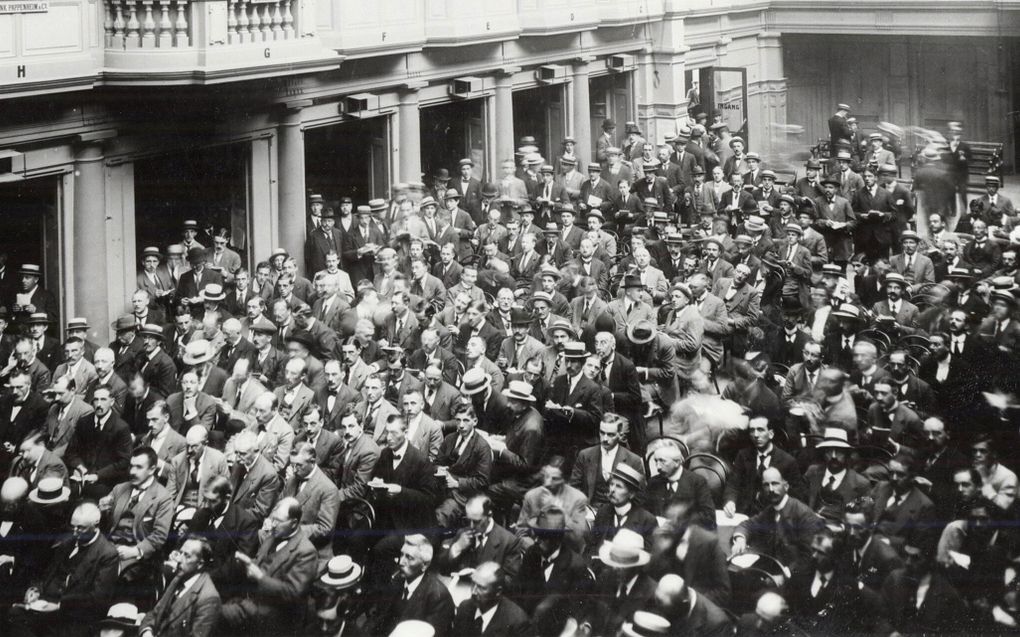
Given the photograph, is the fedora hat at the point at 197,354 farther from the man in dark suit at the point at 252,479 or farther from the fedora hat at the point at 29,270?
the fedora hat at the point at 29,270

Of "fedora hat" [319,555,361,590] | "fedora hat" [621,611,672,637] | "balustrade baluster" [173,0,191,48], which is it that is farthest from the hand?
"balustrade baluster" [173,0,191,48]

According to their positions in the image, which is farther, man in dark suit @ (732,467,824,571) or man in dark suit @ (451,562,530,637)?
man in dark suit @ (732,467,824,571)

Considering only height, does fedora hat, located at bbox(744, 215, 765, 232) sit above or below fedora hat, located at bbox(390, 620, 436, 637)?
above

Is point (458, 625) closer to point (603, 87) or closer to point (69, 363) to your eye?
point (69, 363)

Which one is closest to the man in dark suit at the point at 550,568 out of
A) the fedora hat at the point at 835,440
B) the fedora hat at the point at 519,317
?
the fedora hat at the point at 835,440

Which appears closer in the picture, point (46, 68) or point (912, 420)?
point (912, 420)

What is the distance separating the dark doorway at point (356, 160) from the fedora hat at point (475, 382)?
972 cm

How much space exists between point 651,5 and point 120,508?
20.5 metres

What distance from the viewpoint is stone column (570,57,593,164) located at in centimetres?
2552

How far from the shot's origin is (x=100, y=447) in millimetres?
10555

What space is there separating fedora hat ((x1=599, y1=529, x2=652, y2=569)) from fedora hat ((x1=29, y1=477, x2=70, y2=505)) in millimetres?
4099

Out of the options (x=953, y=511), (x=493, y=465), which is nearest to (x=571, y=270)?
(x=493, y=465)

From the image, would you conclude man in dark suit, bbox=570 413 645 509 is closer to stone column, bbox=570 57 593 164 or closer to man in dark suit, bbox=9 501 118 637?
man in dark suit, bbox=9 501 118 637

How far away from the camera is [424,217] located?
17.8 metres
